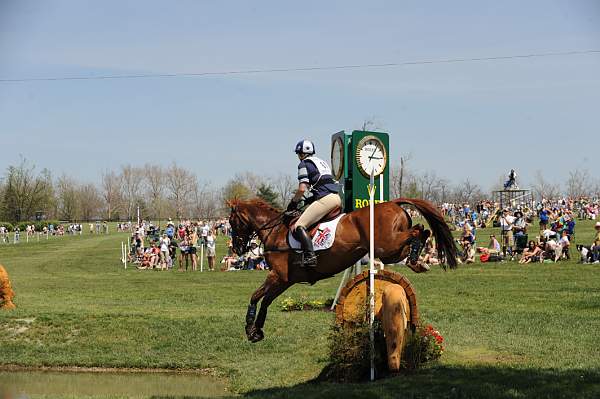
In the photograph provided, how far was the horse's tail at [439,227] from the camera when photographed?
10.9m

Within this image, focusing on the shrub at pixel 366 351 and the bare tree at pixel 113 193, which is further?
the bare tree at pixel 113 193

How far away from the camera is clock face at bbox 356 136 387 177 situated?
1562 cm

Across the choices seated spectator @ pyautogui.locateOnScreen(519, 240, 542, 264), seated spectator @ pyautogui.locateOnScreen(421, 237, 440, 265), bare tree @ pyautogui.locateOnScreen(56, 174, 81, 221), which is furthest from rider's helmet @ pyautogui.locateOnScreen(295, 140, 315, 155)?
bare tree @ pyautogui.locateOnScreen(56, 174, 81, 221)

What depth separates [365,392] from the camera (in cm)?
945

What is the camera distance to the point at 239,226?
12016 millimetres

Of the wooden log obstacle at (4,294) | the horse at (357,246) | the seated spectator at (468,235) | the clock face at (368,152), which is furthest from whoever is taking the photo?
the seated spectator at (468,235)

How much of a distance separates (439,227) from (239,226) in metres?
3.26

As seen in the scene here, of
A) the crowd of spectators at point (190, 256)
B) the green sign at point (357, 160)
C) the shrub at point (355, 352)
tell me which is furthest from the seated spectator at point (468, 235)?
the shrub at point (355, 352)

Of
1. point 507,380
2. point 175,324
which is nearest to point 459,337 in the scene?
point 507,380

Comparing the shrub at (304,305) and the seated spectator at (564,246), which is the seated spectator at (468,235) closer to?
the seated spectator at (564,246)

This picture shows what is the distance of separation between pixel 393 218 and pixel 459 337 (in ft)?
14.6

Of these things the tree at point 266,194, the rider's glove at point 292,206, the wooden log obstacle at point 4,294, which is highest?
the tree at point 266,194

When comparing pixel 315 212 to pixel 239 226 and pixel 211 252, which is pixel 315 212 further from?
pixel 211 252

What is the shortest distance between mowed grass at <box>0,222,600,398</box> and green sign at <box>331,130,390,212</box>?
A: 2.97m
